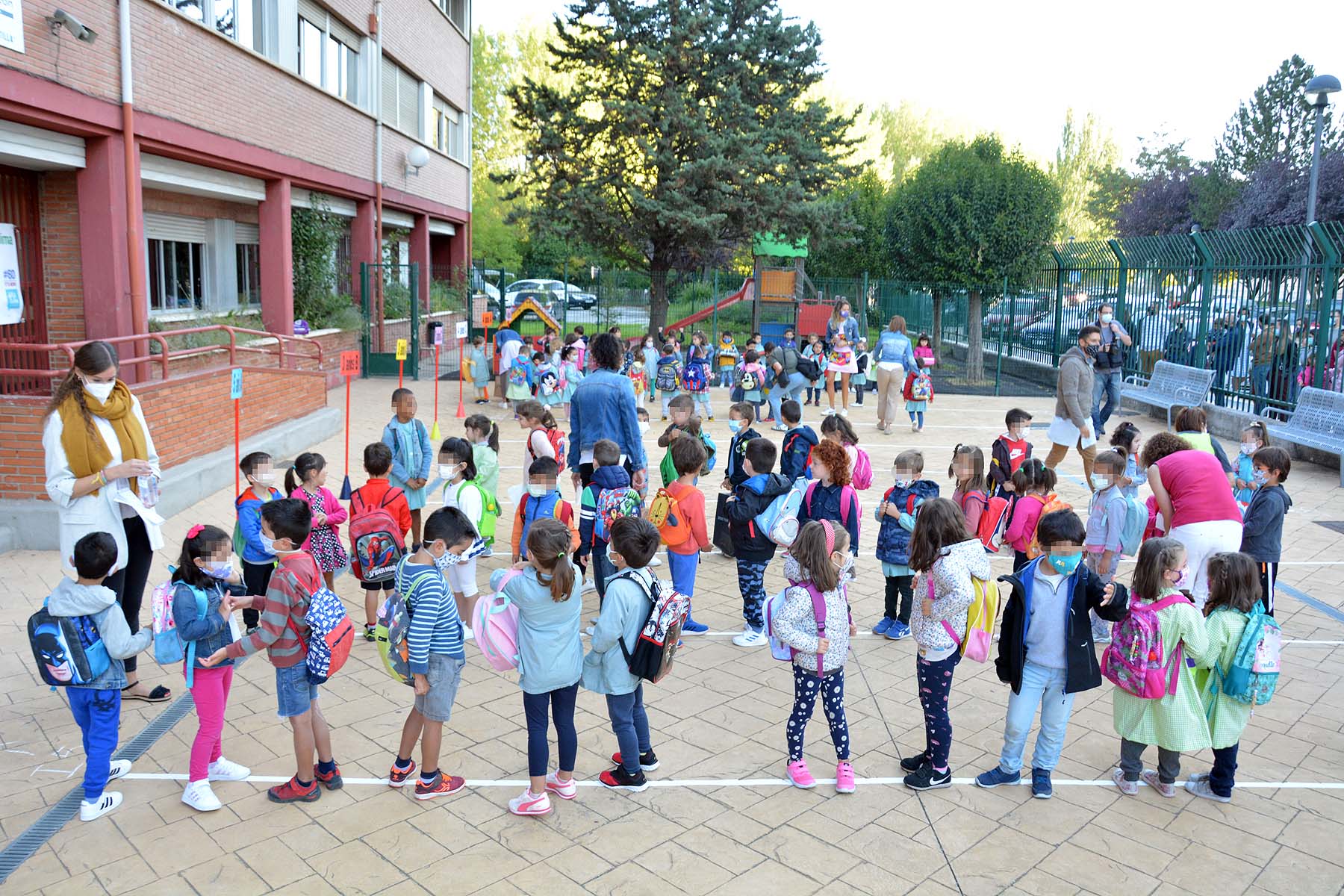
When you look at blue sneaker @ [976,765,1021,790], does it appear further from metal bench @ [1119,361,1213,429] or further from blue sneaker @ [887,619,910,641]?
metal bench @ [1119,361,1213,429]

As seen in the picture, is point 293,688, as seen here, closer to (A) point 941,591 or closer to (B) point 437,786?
(B) point 437,786

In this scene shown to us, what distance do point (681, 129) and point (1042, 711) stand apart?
2154 cm

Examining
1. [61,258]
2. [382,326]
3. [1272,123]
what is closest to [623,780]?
[61,258]

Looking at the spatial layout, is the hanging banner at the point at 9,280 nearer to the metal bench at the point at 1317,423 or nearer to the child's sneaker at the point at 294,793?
the child's sneaker at the point at 294,793

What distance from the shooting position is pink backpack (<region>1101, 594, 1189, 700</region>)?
464cm

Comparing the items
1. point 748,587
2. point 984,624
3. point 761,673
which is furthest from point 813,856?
point 748,587

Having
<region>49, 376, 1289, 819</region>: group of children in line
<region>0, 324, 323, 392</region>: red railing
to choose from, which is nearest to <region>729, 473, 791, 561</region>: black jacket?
<region>49, 376, 1289, 819</region>: group of children in line

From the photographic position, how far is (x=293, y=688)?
454 centimetres

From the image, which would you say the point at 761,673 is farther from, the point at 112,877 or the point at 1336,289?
the point at 1336,289

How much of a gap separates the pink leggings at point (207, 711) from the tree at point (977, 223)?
20576mm

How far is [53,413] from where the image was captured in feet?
18.3

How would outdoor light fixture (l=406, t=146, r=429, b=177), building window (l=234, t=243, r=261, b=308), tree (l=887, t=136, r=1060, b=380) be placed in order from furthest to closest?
outdoor light fixture (l=406, t=146, r=429, b=177) < tree (l=887, t=136, r=1060, b=380) < building window (l=234, t=243, r=261, b=308)

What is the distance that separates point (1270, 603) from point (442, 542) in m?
5.60

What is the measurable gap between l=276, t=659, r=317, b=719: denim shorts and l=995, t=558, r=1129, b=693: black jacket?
3.15 meters
